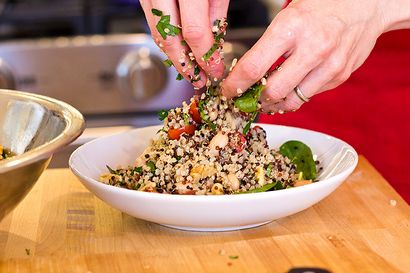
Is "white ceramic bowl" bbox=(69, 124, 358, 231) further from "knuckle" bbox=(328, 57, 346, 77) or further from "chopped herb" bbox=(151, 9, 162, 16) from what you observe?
"chopped herb" bbox=(151, 9, 162, 16)

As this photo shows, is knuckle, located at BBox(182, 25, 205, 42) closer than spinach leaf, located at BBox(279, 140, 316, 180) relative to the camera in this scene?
Yes

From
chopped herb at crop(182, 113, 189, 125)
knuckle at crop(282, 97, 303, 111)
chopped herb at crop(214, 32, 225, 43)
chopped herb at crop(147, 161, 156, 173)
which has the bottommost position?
chopped herb at crop(147, 161, 156, 173)

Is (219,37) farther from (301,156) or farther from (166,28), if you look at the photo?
(301,156)

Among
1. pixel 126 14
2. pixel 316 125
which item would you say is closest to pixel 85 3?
pixel 126 14

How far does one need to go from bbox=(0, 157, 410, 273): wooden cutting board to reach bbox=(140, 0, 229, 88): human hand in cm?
28

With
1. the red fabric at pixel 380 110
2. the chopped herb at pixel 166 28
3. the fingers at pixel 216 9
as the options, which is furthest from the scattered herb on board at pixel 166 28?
the red fabric at pixel 380 110

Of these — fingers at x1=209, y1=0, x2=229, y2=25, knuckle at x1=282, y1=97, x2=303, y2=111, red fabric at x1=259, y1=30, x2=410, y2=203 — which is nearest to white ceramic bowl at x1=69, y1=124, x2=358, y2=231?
knuckle at x1=282, y1=97, x2=303, y2=111

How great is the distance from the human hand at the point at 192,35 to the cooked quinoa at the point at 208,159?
0.20 ft

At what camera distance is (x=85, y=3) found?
301 cm

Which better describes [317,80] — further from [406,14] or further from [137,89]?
[137,89]

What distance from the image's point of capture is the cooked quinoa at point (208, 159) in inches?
52.7

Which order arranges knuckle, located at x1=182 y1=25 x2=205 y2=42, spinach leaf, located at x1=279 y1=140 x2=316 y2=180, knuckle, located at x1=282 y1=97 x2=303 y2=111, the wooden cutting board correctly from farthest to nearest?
spinach leaf, located at x1=279 y1=140 x2=316 y2=180 → knuckle, located at x1=282 y1=97 x2=303 y2=111 → knuckle, located at x1=182 y1=25 x2=205 y2=42 → the wooden cutting board

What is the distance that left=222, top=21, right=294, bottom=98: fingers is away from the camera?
4.20 ft

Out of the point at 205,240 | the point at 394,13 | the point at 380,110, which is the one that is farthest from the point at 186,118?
the point at 380,110
